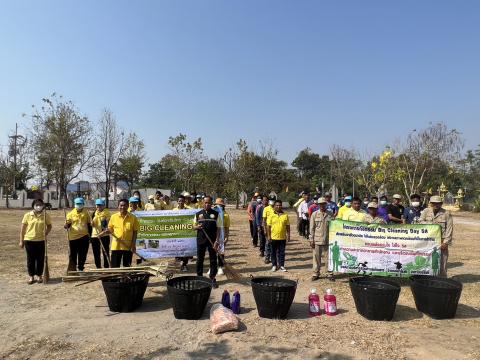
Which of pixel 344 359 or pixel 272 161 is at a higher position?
pixel 272 161

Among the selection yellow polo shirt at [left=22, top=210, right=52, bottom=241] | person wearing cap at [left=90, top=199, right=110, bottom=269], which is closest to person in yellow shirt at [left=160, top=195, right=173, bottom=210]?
person wearing cap at [left=90, top=199, right=110, bottom=269]

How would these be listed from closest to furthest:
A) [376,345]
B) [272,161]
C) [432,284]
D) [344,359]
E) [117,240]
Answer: [344,359] < [376,345] < [432,284] < [117,240] < [272,161]

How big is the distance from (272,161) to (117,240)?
3761 centimetres

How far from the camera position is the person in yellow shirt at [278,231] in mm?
9781

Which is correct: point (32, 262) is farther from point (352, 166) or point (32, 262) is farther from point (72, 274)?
point (352, 166)

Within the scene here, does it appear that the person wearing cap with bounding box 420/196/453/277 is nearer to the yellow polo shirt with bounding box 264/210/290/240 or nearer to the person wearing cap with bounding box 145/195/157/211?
the yellow polo shirt with bounding box 264/210/290/240

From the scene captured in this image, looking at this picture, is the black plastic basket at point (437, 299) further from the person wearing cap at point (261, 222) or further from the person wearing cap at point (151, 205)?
the person wearing cap at point (151, 205)

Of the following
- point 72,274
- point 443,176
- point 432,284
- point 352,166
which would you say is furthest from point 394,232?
point 352,166

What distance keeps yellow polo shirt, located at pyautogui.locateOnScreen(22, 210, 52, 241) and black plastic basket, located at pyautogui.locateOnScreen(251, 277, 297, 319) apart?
5016mm

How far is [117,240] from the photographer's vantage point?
26.7ft

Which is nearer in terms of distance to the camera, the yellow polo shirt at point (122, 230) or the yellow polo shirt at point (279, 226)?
the yellow polo shirt at point (122, 230)

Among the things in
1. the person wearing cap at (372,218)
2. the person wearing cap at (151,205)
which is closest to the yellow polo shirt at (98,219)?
the person wearing cap at (151,205)

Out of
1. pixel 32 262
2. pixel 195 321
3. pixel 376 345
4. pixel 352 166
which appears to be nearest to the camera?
pixel 376 345

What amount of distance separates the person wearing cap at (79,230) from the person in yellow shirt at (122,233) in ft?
3.80
